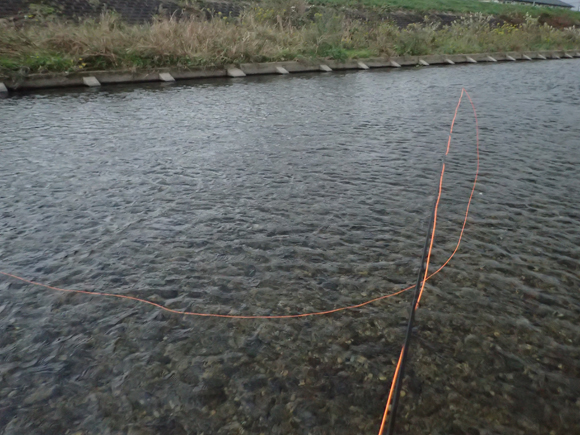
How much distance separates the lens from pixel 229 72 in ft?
38.1

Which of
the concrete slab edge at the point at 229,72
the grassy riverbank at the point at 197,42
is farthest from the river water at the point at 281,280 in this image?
the grassy riverbank at the point at 197,42

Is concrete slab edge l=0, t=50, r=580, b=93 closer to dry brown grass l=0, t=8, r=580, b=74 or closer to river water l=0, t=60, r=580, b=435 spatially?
dry brown grass l=0, t=8, r=580, b=74

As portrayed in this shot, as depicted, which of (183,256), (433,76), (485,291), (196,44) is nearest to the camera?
(485,291)

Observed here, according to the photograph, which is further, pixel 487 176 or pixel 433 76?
pixel 433 76

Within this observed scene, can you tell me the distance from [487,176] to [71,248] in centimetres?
372

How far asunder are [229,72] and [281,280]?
9.39m

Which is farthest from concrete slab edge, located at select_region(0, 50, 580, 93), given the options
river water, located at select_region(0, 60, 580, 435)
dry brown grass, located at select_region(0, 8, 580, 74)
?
river water, located at select_region(0, 60, 580, 435)

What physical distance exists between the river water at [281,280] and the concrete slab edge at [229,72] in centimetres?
360

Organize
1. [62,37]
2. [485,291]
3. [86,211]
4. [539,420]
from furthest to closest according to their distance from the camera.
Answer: [62,37] < [86,211] < [485,291] < [539,420]

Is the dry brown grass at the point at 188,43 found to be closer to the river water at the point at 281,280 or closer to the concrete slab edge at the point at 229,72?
the concrete slab edge at the point at 229,72

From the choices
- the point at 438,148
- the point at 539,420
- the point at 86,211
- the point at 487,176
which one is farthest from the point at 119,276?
the point at 438,148

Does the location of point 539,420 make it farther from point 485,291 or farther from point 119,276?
point 119,276

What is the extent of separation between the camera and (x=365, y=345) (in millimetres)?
2457

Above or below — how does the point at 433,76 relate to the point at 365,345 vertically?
below
